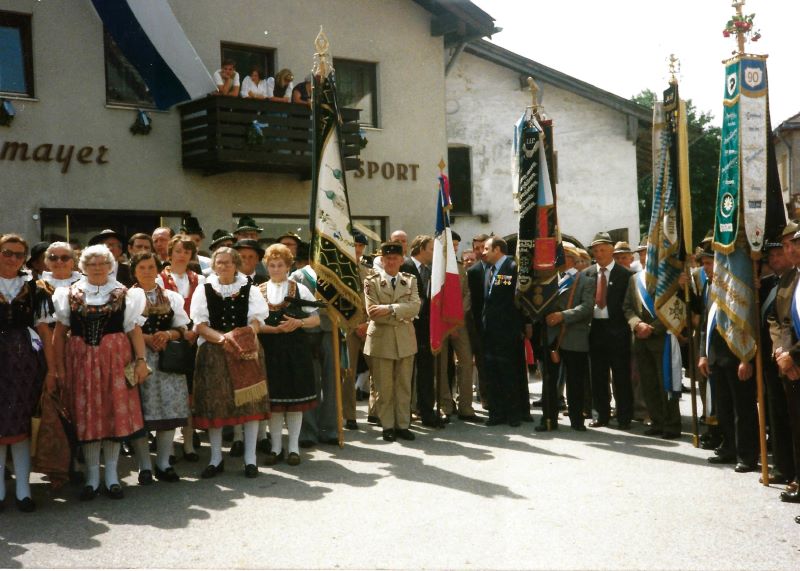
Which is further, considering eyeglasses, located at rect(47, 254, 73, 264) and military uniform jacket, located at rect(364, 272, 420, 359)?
military uniform jacket, located at rect(364, 272, 420, 359)

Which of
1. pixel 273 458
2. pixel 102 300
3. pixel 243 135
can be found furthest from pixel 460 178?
pixel 102 300

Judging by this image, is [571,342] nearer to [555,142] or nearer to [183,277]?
[183,277]

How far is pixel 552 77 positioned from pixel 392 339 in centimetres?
1401

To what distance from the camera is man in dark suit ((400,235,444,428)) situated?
30.7 ft

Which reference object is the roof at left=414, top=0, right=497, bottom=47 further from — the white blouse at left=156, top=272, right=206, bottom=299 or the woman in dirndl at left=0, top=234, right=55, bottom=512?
the woman in dirndl at left=0, top=234, right=55, bottom=512

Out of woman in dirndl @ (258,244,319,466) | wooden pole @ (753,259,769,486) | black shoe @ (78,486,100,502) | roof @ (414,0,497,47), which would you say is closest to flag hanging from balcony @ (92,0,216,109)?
roof @ (414,0,497,47)

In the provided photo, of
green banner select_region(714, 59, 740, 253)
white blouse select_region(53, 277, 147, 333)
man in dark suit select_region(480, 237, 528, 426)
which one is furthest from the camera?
man in dark suit select_region(480, 237, 528, 426)

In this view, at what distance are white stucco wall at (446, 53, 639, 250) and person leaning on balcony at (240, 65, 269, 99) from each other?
6369mm

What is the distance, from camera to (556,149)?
70.7ft

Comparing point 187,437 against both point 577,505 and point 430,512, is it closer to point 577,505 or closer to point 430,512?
→ point 430,512

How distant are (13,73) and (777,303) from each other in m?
11.7

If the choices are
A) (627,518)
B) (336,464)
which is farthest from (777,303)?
(336,464)

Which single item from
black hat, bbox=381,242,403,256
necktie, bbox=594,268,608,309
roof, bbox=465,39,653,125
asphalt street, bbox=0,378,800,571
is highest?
roof, bbox=465,39,653,125

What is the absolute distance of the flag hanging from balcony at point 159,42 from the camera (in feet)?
43.8
